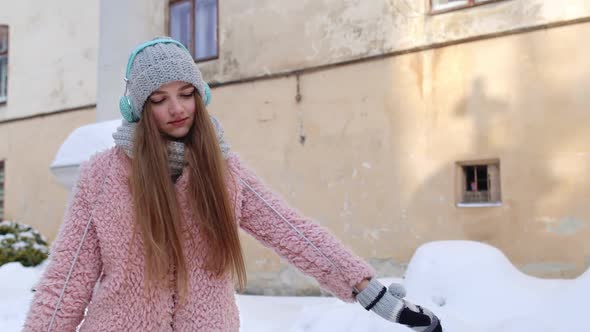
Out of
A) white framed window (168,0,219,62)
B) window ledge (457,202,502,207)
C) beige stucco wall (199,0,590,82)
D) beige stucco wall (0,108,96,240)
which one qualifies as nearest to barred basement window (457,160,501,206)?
window ledge (457,202,502,207)

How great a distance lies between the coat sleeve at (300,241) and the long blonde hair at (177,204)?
11 cm

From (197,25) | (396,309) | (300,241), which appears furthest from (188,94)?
(197,25)

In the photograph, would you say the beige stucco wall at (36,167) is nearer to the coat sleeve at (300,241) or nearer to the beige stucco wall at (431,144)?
the beige stucco wall at (431,144)

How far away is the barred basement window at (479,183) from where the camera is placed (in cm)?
532

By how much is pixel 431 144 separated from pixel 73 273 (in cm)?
459

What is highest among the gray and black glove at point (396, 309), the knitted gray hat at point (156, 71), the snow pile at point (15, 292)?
the knitted gray hat at point (156, 71)

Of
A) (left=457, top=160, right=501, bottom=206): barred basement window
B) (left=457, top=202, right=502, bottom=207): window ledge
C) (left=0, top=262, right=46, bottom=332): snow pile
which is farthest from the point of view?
(left=457, top=160, right=501, bottom=206): barred basement window

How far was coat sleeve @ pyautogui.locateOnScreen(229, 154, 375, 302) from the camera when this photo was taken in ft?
5.02

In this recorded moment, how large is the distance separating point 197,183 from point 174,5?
22.0 ft

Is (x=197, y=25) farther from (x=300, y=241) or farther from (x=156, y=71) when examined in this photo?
(x=300, y=241)

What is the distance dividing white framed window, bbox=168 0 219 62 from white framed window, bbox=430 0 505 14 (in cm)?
269

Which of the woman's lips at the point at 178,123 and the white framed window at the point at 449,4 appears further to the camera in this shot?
the white framed window at the point at 449,4

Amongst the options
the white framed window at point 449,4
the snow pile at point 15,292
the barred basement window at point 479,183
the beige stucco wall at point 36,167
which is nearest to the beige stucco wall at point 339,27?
the white framed window at point 449,4

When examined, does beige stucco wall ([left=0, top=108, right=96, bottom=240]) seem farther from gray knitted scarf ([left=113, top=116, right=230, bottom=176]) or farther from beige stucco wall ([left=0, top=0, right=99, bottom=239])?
gray knitted scarf ([left=113, top=116, right=230, bottom=176])
